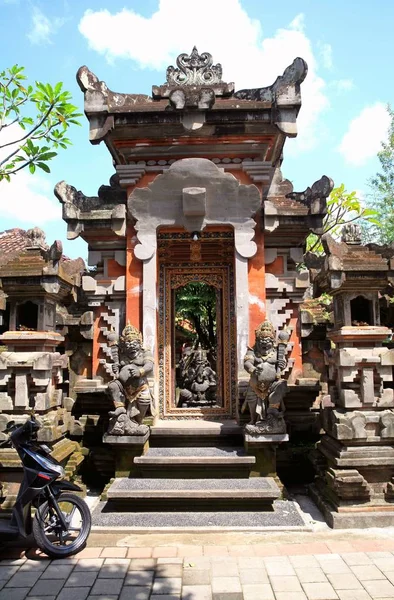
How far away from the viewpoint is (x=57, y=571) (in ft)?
15.4

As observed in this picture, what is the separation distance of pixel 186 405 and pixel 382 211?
1894 centimetres

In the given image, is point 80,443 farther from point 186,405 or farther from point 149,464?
point 186,405

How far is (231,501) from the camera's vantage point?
5.95 metres

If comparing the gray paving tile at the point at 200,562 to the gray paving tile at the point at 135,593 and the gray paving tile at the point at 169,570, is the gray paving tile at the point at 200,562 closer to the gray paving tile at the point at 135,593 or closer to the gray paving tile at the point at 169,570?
the gray paving tile at the point at 169,570

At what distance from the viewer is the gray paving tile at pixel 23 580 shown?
14.5 feet

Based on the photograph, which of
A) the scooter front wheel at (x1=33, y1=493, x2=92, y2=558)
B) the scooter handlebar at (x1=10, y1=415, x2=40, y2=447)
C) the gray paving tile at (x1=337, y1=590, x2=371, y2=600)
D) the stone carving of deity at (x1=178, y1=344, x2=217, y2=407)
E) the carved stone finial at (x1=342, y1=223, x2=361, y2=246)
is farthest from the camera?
the stone carving of deity at (x1=178, y1=344, x2=217, y2=407)

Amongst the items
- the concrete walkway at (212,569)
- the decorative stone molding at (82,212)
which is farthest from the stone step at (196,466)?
the decorative stone molding at (82,212)

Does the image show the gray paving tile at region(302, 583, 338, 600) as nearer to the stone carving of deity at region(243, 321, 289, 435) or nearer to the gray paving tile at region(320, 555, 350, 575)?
the gray paving tile at region(320, 555, 350, 575)

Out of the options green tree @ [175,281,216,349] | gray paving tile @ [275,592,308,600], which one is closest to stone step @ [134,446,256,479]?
gray paving tile @ [275,592,308,600]

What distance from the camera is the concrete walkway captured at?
13.8 feet

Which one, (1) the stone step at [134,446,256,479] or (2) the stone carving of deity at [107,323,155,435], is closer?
(1) the stone step at [134,446,256,479]

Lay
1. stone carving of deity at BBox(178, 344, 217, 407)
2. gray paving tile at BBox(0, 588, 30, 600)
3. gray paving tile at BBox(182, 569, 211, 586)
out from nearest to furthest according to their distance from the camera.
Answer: gray paving tile at BBox(0, 588, 30, 600) < gray paving tile at BBox(182, 569, 211, 586) < stone carving of deity at BBox(178, 344, 217, 407)

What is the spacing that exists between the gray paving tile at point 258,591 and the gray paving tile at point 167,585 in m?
0.63

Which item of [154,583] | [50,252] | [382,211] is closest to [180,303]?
[50,252]
